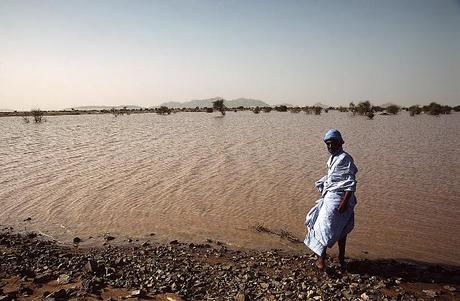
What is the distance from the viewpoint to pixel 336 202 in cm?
466

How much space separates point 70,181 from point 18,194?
161 centimetres

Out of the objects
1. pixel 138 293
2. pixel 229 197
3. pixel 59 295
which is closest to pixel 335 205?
pixel 138 293

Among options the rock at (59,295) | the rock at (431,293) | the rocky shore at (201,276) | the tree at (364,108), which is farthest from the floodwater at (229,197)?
the tree at (364,108)

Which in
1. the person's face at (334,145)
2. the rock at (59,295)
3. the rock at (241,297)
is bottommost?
the rock at (241,297)

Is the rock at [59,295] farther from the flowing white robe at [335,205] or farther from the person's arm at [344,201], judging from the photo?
the person's arm at [344,201]

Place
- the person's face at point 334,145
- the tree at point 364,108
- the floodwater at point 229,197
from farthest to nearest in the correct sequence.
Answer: the tree at point 364,108 < the floodwater at point 229,197 < the person's face at point 334,145

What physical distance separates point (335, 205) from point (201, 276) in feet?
6.90

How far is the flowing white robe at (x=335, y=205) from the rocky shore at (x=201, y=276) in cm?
45

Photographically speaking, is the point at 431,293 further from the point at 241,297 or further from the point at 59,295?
the point at 59,295

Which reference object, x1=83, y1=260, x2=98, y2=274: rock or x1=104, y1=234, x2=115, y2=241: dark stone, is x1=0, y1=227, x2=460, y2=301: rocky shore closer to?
x1=83, y1=260, x2=98, y2=274: rock

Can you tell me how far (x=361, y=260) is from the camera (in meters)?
5.41

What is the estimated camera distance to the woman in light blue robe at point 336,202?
181 inches

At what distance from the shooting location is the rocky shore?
13.7ft

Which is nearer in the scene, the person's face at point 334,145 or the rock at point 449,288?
the rock at point 449,288
